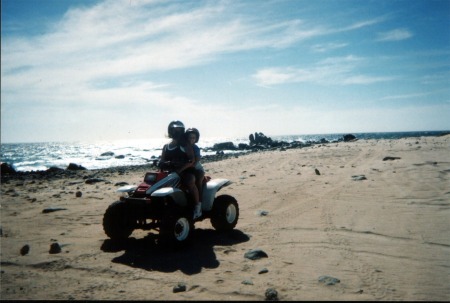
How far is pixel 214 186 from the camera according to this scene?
22.3 feet

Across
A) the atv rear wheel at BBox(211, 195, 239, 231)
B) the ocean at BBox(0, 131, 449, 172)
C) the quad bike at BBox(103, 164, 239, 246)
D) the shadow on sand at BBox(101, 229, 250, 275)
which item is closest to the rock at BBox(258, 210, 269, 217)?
the atv rear wheel at BBox(211, 195, 239, 231)

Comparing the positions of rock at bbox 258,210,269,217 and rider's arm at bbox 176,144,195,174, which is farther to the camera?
rock at bbox 258,210,269,217

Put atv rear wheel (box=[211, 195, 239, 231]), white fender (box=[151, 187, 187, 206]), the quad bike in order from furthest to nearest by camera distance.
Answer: atv rear wheel (box=[211, 195, 239, 231]) → the quad bike → white fender (box=[151, 187, 187, 206])

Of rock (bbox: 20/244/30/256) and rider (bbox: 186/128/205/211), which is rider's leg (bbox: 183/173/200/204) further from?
rock (bbox: 20/244/30/256)

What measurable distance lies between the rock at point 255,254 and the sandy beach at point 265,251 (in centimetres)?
12

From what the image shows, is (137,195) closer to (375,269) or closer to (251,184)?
(375,269)

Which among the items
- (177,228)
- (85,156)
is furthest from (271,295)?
(85,156)

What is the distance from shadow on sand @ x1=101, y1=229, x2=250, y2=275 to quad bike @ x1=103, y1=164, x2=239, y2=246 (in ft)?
0.61

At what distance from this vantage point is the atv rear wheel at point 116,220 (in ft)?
20.0

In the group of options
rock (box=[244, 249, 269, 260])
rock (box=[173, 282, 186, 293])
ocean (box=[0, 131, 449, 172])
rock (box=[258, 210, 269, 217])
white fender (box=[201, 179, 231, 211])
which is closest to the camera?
rock (box=[173, 282, 186, 293])

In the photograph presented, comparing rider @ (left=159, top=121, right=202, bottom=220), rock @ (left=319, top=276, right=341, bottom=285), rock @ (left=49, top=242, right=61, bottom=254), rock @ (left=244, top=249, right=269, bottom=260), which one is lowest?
rock @ (left=319, top=276, right=341, bottom=285)

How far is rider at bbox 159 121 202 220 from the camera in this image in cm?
619

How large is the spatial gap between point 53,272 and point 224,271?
2598 mm

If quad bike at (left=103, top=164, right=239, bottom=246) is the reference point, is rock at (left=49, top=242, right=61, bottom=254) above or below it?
below
